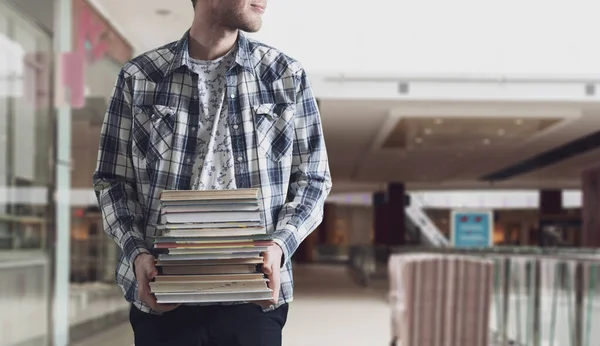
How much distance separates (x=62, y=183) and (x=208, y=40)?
18.2ft

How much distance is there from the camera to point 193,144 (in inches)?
51.6

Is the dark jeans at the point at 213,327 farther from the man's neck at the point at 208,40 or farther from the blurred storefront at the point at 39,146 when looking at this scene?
the blurred storefront at the point at 39,146

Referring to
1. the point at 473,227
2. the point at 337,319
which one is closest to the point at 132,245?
the point at 337,319

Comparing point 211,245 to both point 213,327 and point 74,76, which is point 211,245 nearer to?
point 213,327

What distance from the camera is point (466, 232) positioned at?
532 inches

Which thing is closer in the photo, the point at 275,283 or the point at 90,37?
the point at 275,283

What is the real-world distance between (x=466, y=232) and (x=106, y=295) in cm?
729

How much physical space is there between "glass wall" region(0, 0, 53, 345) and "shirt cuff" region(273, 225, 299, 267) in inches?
165

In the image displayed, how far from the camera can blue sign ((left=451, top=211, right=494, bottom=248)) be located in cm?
1341

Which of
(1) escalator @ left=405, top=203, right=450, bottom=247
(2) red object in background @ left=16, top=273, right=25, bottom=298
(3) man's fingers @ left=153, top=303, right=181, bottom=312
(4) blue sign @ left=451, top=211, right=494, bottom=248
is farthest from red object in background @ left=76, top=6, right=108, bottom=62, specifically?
(1) escalator @ left=405, top=203, right=450, bottom=247

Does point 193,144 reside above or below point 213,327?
above

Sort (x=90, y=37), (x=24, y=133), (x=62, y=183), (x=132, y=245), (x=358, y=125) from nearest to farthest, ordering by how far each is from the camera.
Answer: (x=132, y=245), (x=24, y=133), (x=62, y=183), (x=90, y=37), (x=358, y=125)

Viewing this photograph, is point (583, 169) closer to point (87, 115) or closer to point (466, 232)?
point (466, 232)

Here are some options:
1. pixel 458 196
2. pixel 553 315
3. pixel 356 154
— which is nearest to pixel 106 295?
pixel 553 315
